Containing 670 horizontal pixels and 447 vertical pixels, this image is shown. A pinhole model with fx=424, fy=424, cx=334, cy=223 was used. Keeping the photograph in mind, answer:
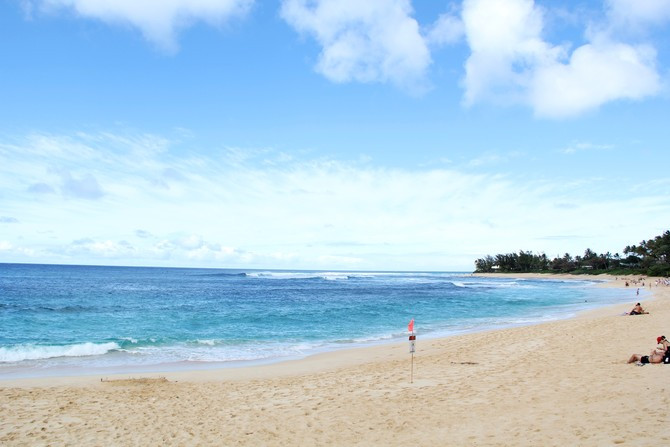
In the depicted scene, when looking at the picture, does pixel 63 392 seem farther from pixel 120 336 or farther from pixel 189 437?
pixel 120 336

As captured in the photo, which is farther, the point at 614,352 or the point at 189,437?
the point at 614,352

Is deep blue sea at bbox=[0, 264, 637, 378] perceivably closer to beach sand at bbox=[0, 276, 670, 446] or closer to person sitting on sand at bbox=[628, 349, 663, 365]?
beach sand at bbox=[0, 276, 670, 446]

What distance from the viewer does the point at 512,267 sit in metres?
161

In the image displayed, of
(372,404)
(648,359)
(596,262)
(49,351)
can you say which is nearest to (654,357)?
(648,359)

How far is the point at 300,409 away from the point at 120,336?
1580 centimetres

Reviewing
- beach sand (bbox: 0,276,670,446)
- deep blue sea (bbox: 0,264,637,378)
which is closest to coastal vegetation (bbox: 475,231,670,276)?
deep blue sea (bbox: 0,264,637,378)

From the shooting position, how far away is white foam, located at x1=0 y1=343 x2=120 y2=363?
53.2ft

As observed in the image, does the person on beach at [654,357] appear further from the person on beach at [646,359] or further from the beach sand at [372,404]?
the beach sand at [372,404]

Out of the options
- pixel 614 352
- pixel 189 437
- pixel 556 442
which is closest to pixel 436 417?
pixel 556 442

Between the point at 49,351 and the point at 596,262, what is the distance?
458ft

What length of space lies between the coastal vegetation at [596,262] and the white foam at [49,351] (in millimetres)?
103468

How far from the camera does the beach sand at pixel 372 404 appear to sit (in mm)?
7223

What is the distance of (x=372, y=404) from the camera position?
30.6ft

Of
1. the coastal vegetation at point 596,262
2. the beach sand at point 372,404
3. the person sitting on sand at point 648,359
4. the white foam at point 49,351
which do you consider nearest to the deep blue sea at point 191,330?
the white foam at point 49,351
